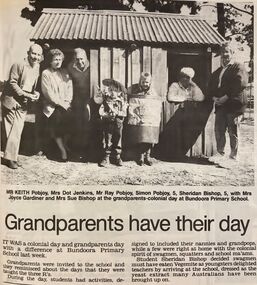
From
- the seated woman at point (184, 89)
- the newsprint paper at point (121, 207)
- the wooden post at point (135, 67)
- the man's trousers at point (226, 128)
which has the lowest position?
the newsprint paper at point (121, 207)

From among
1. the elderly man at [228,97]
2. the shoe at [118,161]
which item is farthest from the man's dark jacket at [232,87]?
the shoe at [118,161]

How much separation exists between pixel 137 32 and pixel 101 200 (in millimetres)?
163

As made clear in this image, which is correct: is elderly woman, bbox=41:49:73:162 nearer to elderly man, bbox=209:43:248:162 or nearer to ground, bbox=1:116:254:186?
ground, bbox=1:116:254:186

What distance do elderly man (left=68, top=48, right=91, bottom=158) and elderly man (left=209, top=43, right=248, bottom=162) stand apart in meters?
0.12

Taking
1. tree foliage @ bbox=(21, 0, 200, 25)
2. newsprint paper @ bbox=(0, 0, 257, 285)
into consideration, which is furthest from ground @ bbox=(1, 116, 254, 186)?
tree foliage @ bbox=(21, 0, 200, 25)

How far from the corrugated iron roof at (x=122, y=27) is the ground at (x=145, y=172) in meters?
0.10

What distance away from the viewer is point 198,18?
45 cm

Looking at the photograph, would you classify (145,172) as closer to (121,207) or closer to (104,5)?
(121,207)

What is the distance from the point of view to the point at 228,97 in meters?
0.45

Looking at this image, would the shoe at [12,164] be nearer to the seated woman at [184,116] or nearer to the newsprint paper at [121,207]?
the newsprint paper at [121,207]

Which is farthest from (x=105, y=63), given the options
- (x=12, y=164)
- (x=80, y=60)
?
(x=12, y=164)

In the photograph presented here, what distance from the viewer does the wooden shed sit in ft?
1.45

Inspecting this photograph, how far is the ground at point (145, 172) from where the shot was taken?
440 mm

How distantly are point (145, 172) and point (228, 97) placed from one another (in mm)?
107
